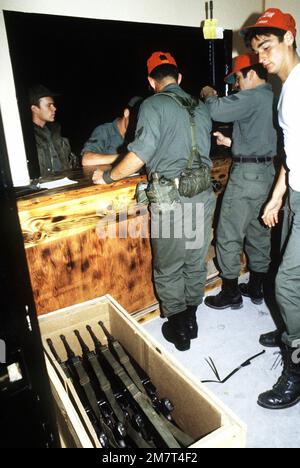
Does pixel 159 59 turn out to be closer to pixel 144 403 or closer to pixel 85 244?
pixel 85 244

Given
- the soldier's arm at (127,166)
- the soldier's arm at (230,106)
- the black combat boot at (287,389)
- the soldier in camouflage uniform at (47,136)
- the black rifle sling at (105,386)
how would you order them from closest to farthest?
the black rifle sling at (105,386) → the black combat boot at (287,389) → the soldier's arm at (127,166) → the soldier's arm at (230,106) → the soldier in camouflage uniform at (47,136)

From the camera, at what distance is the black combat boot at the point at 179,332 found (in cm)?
248

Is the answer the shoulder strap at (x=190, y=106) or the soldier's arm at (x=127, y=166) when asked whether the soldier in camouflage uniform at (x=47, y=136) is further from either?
the shoulder strap at (x=190, y=106)

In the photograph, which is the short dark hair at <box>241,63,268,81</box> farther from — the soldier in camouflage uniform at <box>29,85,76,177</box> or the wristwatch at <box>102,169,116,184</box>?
the soldier in camouflage uniform at <box>29,85,76,177</box>

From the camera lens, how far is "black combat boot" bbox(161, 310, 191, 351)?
2482 mm

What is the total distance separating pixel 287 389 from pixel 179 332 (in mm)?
845

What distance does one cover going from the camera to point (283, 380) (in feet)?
6.56

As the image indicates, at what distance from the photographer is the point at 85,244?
A: 7.52 ft

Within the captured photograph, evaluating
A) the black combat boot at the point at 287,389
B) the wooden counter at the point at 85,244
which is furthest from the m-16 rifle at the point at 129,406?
the black combat boot at the point at 287,389

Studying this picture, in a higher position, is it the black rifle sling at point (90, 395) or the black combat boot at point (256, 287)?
the black rifle sling at point (90, 395)

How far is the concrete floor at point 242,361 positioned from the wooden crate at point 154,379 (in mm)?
581

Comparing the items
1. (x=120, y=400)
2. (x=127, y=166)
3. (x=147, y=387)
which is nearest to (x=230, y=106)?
(x=127, y=166)

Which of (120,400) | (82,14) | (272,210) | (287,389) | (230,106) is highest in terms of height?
(82,14)
